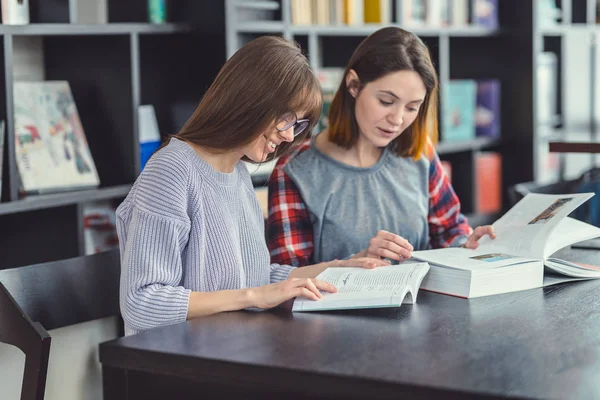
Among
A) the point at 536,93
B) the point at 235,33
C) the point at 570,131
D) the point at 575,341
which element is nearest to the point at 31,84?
the point at 235,33

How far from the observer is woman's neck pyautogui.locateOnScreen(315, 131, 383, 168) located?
7.64 ft

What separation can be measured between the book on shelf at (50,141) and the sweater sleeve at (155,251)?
100 cm

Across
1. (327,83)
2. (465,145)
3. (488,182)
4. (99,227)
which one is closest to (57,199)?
Answer: (99,227)

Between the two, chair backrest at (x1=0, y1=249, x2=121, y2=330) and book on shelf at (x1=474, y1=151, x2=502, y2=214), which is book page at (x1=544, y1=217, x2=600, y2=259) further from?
book on shelf at (x1=474, y1=151, x2=502, y2=214)

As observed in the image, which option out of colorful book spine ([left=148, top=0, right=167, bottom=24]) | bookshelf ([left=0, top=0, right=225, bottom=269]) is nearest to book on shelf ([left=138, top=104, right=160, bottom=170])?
bookshelf ([left=0, top=0, right=225, bottom=269])

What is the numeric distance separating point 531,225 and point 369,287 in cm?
51

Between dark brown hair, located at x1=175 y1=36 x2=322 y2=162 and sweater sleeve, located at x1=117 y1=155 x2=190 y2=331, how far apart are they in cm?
12

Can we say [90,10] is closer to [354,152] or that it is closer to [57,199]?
[57,199]

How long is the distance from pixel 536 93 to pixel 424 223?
2.20 meters

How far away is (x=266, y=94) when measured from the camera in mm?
1686

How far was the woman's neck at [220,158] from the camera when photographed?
1762 mm

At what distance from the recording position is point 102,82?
2838mm

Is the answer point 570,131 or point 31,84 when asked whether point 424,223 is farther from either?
point 570,131

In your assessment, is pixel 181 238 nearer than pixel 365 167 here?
Yes
